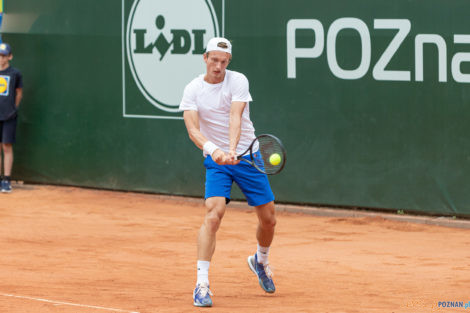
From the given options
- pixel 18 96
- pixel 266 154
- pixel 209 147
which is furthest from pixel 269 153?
pixel 18 96

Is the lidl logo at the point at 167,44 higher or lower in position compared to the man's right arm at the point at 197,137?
higher

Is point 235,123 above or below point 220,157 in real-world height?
above

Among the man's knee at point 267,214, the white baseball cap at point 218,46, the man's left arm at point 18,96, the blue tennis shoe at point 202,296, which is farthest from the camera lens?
the man's left arm at point 18,96

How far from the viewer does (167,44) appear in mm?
11039

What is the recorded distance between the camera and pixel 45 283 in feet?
22.5

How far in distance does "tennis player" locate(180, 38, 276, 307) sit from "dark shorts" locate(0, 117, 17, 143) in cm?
583

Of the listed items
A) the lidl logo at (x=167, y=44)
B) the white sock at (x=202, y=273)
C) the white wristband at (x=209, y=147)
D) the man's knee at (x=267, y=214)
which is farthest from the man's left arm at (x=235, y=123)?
the lidl logo at (x=167, y=44)

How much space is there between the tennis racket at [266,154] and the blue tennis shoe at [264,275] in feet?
2.47

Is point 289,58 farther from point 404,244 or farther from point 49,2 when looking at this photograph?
point 49,2

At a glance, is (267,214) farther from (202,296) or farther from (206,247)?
(202,296)

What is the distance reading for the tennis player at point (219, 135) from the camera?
622cm

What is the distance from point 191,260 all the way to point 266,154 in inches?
70.2

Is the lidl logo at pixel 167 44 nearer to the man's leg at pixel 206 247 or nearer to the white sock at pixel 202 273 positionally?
the man's leg at pixel 206 247

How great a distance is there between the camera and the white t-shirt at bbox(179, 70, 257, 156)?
6391mm
